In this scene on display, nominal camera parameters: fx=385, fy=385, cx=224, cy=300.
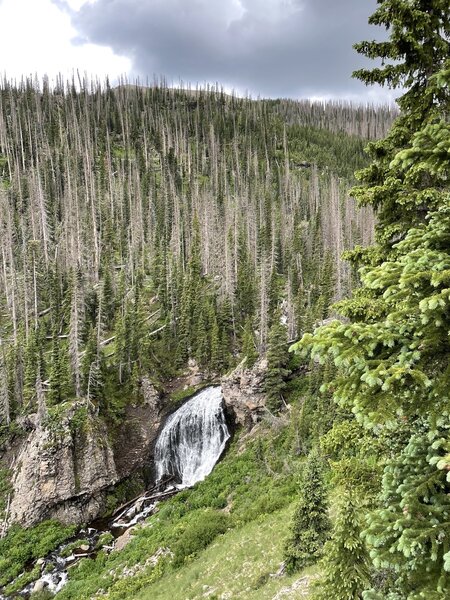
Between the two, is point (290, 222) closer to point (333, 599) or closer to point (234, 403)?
point (234, 403)

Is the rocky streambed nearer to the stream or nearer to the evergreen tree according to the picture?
the stream

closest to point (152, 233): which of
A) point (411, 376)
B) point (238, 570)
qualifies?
point (238, 570)

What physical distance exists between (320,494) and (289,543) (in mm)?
2730

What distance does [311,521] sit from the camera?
49.9 feet

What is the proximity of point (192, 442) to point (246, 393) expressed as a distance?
7.35 meters

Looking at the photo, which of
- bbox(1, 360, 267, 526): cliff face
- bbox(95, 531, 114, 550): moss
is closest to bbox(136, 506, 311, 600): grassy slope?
bbox(95, 531, 114, 550): moss

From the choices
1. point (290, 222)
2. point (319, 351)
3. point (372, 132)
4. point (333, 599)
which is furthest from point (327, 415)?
point (372, 132)

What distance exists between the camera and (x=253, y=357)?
41.2m

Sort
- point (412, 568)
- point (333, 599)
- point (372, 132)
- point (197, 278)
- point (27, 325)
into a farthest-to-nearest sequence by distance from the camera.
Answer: point (372, 132)
point (197, 278)
point (27, 325)
point (333, 599)
point (412, 568)

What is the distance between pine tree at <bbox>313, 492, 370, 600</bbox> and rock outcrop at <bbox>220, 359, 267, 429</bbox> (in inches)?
1137

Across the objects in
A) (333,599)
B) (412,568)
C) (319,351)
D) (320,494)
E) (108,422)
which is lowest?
(108,422)

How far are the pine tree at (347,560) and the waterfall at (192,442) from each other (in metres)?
28.6

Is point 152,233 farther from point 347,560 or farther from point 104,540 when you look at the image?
point 347,560

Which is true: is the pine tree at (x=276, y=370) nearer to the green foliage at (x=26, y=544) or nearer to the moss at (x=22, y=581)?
the green foliage at (x=26, y=544)
